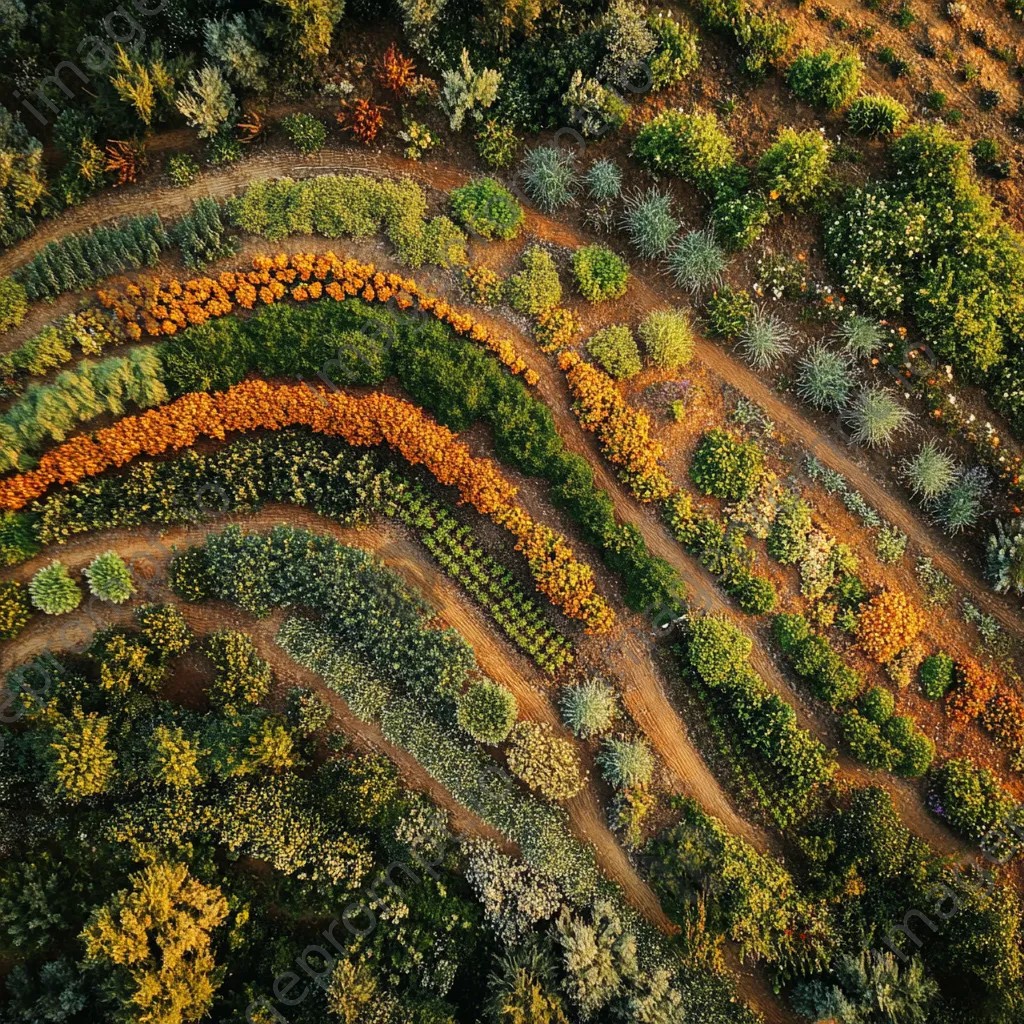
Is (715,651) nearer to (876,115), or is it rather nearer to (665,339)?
(665,339)

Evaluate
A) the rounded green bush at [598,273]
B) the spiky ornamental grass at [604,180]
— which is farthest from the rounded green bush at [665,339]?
the spiky ornamental grass at [604,180]

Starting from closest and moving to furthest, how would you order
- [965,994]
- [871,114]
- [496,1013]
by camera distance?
[496,1013]
[965,994]
[871,114]

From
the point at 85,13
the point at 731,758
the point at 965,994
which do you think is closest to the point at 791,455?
the point at 731,758

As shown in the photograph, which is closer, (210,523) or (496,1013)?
(496,1013)

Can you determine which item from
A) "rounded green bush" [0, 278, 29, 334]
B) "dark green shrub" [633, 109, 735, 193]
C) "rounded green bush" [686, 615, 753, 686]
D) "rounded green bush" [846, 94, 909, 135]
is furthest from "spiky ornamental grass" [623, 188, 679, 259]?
"rounded green bush" [0, 278, 29, 334]

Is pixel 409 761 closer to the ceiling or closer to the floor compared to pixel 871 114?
closer to the floor

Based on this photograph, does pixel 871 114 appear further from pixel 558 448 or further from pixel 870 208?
pixel 558 448

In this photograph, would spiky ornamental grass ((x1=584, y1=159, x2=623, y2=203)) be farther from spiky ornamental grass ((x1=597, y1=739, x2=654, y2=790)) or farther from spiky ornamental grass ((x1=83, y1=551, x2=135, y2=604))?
spiky ornamental grass ((x1=83, y1=551, x2=135, y2=604))

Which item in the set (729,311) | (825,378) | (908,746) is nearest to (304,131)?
(729,311)
